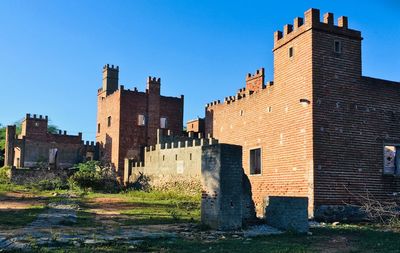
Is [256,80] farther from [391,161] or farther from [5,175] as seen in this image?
[5,175]

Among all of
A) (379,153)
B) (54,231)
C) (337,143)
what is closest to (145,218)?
(54,231)

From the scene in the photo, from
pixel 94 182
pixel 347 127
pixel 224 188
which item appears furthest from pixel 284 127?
pixel 94 182

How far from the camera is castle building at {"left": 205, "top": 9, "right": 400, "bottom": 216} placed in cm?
1919

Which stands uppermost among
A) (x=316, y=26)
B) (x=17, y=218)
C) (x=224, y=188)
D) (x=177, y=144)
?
Result: (x=316, y=26)

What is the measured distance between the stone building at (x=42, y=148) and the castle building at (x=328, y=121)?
1190 inches

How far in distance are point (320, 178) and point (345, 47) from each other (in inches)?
222

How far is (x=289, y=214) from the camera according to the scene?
566 inches

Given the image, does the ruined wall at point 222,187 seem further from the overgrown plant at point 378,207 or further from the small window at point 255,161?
the small window at point 255,161

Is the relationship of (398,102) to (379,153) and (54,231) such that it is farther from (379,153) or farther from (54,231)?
(54,231)

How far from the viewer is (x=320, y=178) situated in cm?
1888

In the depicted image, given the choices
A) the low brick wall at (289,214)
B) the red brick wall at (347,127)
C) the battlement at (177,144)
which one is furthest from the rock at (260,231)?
the battlement at (177,144)

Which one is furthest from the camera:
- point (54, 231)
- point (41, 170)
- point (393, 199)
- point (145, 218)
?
point (41, 170)

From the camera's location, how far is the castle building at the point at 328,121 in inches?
755

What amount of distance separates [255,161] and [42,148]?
3087 centimetres
